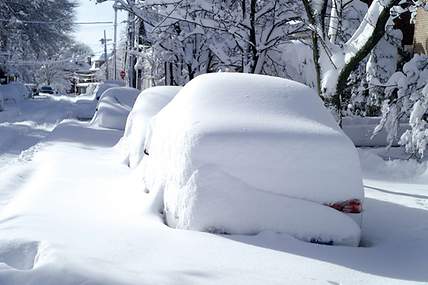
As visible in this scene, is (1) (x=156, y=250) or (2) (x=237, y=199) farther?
(2) (x=237, y=199)

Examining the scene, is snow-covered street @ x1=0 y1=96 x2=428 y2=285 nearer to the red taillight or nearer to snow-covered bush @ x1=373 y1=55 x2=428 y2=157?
the red taillight

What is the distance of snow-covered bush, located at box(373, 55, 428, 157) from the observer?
9.98 metres

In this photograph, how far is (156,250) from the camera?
440 centimetres

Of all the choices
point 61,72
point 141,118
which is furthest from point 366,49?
point 61,72

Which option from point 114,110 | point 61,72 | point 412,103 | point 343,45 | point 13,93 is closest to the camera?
point 343,45

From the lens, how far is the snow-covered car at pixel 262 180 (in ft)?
16.2

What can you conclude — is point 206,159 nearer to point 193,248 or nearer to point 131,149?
point 193,248

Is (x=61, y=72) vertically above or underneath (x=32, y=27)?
underneath

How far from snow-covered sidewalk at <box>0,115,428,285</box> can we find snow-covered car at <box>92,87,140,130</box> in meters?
10.8

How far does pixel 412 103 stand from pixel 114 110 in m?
10.5

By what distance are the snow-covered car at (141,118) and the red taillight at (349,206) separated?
158 inches

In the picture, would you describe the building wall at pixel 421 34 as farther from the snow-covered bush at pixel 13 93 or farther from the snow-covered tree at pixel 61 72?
the snow-covered tree at pixel 61 72

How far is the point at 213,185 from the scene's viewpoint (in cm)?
495

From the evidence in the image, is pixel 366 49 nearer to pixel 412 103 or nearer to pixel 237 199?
pixel 412 103
